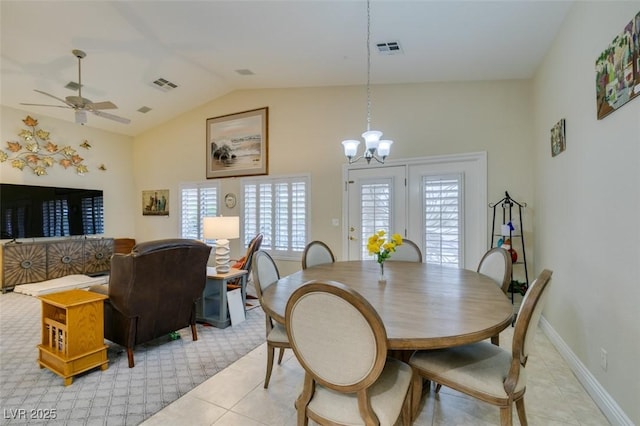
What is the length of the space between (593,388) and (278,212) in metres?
4.52

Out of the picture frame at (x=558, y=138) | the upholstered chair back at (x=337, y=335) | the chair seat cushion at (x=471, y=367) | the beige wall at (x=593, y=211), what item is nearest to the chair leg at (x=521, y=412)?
the chair seat cushion at (x=471, y=367)

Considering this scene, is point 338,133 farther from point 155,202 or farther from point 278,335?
point 155,202

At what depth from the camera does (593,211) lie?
7.07ft

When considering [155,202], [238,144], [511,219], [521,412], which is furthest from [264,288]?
[155,202]

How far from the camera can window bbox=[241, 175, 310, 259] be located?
5301mm

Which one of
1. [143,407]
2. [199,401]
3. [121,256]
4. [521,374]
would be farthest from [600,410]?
[121,256]

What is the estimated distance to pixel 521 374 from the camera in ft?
5.00

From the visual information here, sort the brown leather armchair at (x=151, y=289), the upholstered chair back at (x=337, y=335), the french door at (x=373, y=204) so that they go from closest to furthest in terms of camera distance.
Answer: the upholstered chair back at (x=337, y=335) < the brown leather armchair at (x=151, y=289) < the french door at (x=373, y=204)

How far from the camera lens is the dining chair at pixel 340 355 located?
1.19 metres

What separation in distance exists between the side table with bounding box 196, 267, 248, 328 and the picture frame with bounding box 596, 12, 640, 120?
3.63 meters

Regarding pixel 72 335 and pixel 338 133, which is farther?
pixel 338 133

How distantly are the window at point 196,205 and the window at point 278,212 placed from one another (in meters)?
0.78

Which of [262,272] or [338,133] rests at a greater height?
[338,133]

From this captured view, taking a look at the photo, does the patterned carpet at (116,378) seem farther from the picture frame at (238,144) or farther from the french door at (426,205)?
the picture frame at (238,144)
